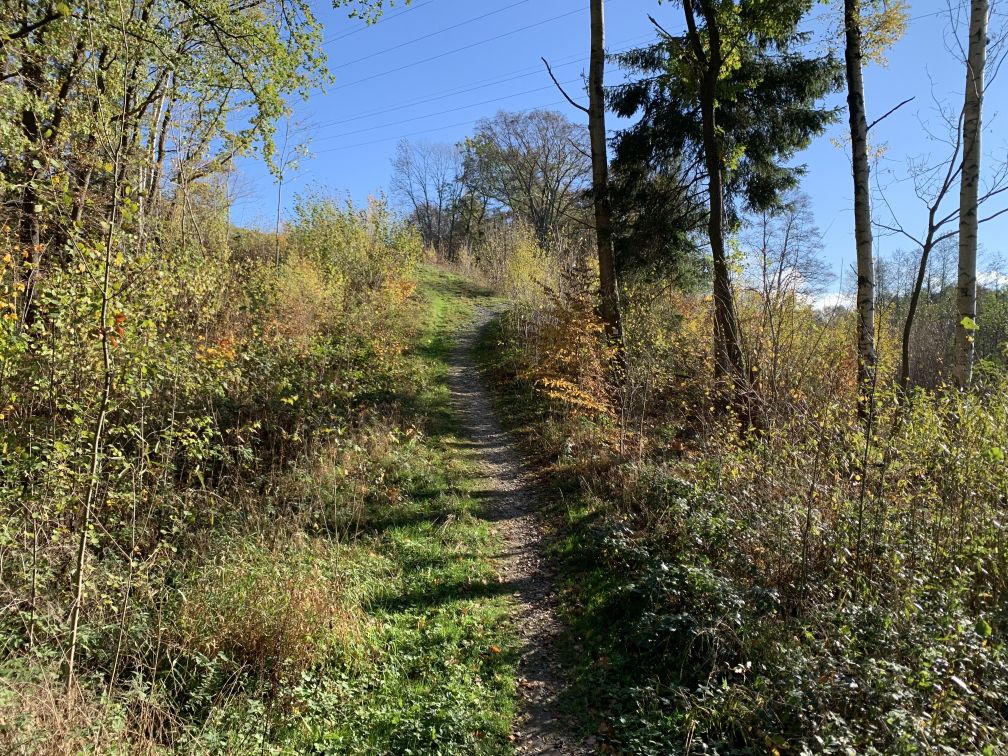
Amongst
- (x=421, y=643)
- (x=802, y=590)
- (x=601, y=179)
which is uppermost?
(x=601, y=179)

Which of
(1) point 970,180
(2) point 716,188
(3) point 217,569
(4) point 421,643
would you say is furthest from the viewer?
(2) point 716,188

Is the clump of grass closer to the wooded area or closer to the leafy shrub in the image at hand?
the wooded area

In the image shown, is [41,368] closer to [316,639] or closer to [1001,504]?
[316,639]

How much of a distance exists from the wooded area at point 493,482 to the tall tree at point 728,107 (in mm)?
65

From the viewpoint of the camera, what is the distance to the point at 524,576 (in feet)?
18.3

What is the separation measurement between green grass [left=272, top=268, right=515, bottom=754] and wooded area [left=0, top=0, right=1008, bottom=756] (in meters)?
0.03

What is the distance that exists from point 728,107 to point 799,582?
9220mm

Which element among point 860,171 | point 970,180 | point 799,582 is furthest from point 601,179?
point 799,582

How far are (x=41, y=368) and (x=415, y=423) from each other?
5.62m

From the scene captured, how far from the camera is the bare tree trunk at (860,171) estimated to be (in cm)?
810

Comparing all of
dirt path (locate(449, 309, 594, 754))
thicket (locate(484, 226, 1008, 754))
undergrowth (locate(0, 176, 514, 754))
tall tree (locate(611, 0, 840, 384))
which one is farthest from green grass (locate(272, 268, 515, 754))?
tall tree (locate(611, 0, 840, 384))

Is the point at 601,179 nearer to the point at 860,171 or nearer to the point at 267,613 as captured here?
the point at 860,171

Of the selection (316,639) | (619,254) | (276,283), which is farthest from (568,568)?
(276,283)

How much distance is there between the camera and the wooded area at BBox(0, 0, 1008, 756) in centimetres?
316
